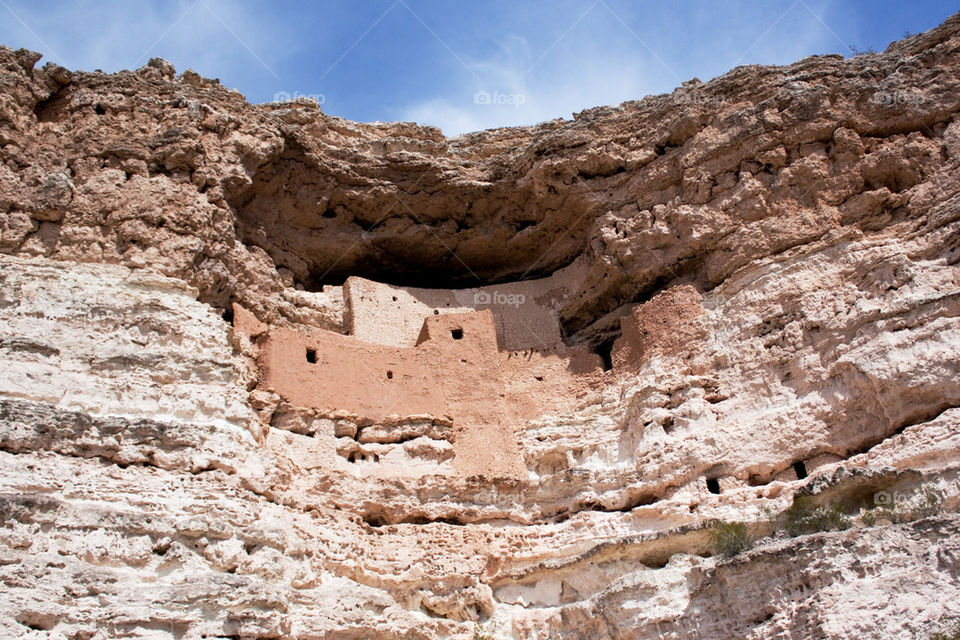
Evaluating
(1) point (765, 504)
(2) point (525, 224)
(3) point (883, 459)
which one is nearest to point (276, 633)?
(1) point (765, 504)

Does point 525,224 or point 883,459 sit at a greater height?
point 525,224

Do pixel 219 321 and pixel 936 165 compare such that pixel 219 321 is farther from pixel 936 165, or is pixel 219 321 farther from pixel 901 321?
pixel 936 165

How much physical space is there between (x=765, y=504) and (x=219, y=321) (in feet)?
25.1

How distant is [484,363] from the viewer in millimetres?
16000

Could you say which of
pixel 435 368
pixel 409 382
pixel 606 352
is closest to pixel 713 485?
pixel 606 352

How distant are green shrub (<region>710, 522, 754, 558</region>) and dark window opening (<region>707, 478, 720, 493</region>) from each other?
39.9 inches

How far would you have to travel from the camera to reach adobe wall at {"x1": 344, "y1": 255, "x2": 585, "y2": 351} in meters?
16.9

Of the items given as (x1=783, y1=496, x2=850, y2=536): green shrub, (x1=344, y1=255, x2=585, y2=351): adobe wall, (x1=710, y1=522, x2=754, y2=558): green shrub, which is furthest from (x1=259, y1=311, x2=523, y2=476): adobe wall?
(x1=783, y1=496, x2=850, y2=536): green shrub

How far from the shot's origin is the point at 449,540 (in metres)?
13.5

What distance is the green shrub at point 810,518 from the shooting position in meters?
11.4

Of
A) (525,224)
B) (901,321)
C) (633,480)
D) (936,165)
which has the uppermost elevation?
(525,224)

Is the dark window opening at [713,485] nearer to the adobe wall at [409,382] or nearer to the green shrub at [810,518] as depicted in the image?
the green shrub at [810,518]

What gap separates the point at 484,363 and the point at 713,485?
167 inches

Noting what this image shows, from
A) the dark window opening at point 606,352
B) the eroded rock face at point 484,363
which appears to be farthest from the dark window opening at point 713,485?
the dark window opening at point 606,352
